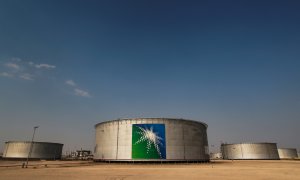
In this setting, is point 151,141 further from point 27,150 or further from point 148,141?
point 27,150

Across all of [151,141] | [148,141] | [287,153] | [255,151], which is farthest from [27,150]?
[287,153]

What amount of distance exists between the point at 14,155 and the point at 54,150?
60.6 feet

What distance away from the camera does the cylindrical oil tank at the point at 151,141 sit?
56938mm

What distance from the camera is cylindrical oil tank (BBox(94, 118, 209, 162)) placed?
2242 inches

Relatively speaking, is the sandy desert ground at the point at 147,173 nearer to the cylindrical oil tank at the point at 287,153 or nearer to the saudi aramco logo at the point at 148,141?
the saudi aramco logo at the point at 148,141

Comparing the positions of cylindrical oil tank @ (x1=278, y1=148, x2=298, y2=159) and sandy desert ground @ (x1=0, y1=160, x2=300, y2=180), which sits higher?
cylindrical oil tank @ (x1=278, y1=148, x2=298, y2=159)

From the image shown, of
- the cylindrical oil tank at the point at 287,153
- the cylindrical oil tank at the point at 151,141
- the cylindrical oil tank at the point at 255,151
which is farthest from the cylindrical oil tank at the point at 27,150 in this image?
the cylindrical oil tank at the point at 287,153

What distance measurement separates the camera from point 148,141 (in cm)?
5719

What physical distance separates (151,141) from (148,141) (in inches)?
32.4

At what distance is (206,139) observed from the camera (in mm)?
72125

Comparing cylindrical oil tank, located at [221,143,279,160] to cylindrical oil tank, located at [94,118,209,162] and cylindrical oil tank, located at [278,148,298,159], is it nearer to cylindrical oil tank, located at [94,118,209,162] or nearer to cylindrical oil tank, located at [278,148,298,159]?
cylindrical oil tank, located at [278,148,298,159]

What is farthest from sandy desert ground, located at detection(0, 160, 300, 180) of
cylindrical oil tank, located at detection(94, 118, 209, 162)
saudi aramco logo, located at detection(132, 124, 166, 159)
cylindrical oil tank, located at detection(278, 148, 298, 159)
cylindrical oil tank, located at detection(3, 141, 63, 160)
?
cylindrical oil tank, located at detection(278, 148, 298, 159)

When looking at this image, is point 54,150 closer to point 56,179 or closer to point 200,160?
point 200,160

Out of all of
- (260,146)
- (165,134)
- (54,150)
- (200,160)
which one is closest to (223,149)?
(260,146)
